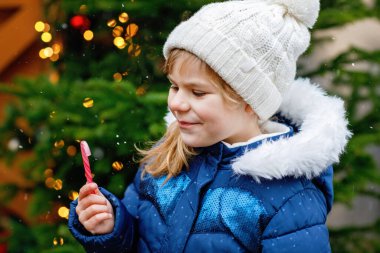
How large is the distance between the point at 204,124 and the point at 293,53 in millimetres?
405

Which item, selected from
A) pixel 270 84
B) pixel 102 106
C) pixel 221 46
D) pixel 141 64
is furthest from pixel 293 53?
pixel 141 64

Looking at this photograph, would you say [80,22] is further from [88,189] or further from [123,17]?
[88,189]

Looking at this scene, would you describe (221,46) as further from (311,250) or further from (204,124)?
(311,250)

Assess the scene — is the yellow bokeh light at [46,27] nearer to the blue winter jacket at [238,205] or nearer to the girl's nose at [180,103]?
the blue winter jacket at [238,205]

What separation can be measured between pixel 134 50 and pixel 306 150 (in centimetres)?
158

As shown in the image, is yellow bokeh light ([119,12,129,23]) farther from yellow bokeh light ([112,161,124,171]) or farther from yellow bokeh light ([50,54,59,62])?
yellow bokeh light ([112,161,124,171])

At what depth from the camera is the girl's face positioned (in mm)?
1825

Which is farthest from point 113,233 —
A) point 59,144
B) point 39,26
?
point 39,26

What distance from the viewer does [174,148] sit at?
203 cm

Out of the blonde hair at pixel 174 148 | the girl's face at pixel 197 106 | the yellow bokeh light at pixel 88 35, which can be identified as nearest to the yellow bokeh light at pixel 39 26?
the yellow bokeh light at pixel 88 35

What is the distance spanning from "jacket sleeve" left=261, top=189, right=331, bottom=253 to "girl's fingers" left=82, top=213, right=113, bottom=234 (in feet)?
1.62

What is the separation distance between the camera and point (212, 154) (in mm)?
1940

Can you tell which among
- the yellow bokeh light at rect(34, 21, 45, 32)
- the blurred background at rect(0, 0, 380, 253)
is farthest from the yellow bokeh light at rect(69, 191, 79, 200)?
the yellow bokeh light at rect(34, 21, 45, 32)

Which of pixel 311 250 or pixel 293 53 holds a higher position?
pixel 293 53
